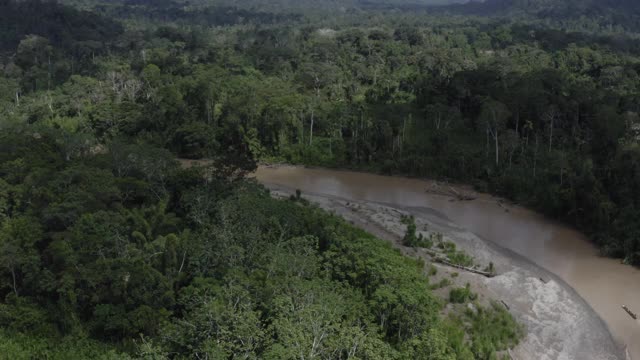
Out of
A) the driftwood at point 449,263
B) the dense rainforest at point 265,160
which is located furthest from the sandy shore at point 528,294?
the dense rainforest at point 265,160

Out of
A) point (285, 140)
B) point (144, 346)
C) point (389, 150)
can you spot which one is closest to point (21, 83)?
point (285, 140)

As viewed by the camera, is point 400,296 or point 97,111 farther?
point 97,111

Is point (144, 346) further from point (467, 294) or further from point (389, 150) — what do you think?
point (389, 150)

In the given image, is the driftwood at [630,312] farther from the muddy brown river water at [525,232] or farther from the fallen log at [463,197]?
the fallen log at [463,197]

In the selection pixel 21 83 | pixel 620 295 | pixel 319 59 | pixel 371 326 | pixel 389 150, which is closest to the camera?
pixel 371 326

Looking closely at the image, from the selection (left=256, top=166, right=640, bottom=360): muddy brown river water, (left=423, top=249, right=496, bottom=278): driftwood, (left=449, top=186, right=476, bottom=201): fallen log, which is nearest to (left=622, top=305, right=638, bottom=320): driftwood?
(left=256, top=166, right=640, bottom=360): muddy brown river water

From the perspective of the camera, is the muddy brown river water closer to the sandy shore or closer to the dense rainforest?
the sandy shore
